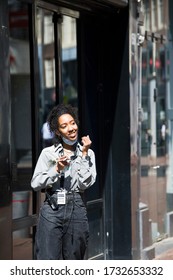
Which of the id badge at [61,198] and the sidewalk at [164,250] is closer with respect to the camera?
the id badge at [61,198]

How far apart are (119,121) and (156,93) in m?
1.95

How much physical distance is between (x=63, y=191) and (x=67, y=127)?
475mm

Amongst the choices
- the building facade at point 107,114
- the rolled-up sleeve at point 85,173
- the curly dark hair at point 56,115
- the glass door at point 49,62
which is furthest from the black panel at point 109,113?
the glass door at point 49,62

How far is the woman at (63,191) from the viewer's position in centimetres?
459

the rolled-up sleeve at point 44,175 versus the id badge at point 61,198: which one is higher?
the rolled-up sleeve at point 44,175

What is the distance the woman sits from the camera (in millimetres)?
4594

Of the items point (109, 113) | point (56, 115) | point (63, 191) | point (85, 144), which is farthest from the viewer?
point (109, 113)

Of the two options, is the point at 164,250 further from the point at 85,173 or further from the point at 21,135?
the point at 21,135

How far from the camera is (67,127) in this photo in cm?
468

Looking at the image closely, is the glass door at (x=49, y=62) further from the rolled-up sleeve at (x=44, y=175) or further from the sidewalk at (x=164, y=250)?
the rolled-up sleeve at (x=44, y=175)

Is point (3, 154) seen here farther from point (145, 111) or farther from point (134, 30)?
point (145, 111)

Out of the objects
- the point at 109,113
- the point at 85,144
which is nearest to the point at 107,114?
the point at 109,113

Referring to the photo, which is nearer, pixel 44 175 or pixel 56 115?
pixel 44 175
